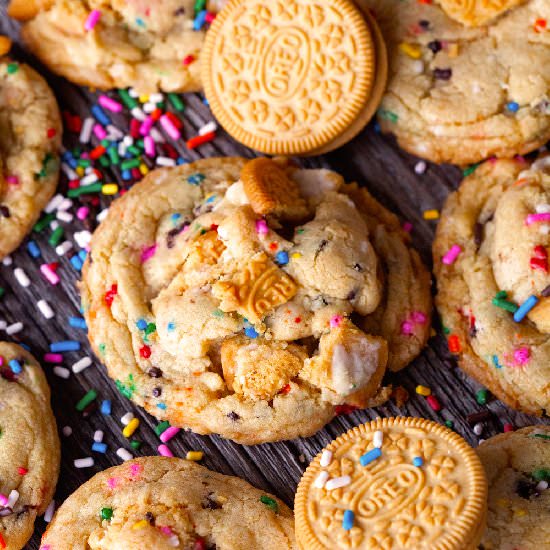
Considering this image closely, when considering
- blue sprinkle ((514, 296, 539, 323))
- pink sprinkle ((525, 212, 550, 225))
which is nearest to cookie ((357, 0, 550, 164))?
pink sprinkle ((525, 212, 550, 225))

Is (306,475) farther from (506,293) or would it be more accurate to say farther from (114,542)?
(506,293)

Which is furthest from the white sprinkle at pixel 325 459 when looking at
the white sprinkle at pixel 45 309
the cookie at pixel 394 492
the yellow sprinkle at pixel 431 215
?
the white sprinkle at pixel 45 309

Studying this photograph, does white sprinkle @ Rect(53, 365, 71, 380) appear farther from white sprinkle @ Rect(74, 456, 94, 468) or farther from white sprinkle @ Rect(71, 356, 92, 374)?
white sprinkle @ Rect(74, 456, 94, 468)

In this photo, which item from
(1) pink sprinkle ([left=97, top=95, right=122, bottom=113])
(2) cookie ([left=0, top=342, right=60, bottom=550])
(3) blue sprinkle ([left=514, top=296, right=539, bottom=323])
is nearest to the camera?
(3) blue sprinkle ([left=514, top=296, right=539, bottom=323])

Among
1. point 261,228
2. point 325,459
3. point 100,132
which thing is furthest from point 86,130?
point 325,459

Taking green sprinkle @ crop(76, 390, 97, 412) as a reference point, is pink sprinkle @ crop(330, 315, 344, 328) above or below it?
above

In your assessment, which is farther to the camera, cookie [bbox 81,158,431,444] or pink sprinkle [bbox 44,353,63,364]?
pink sprinkle [bbox 44,353,63,364]
